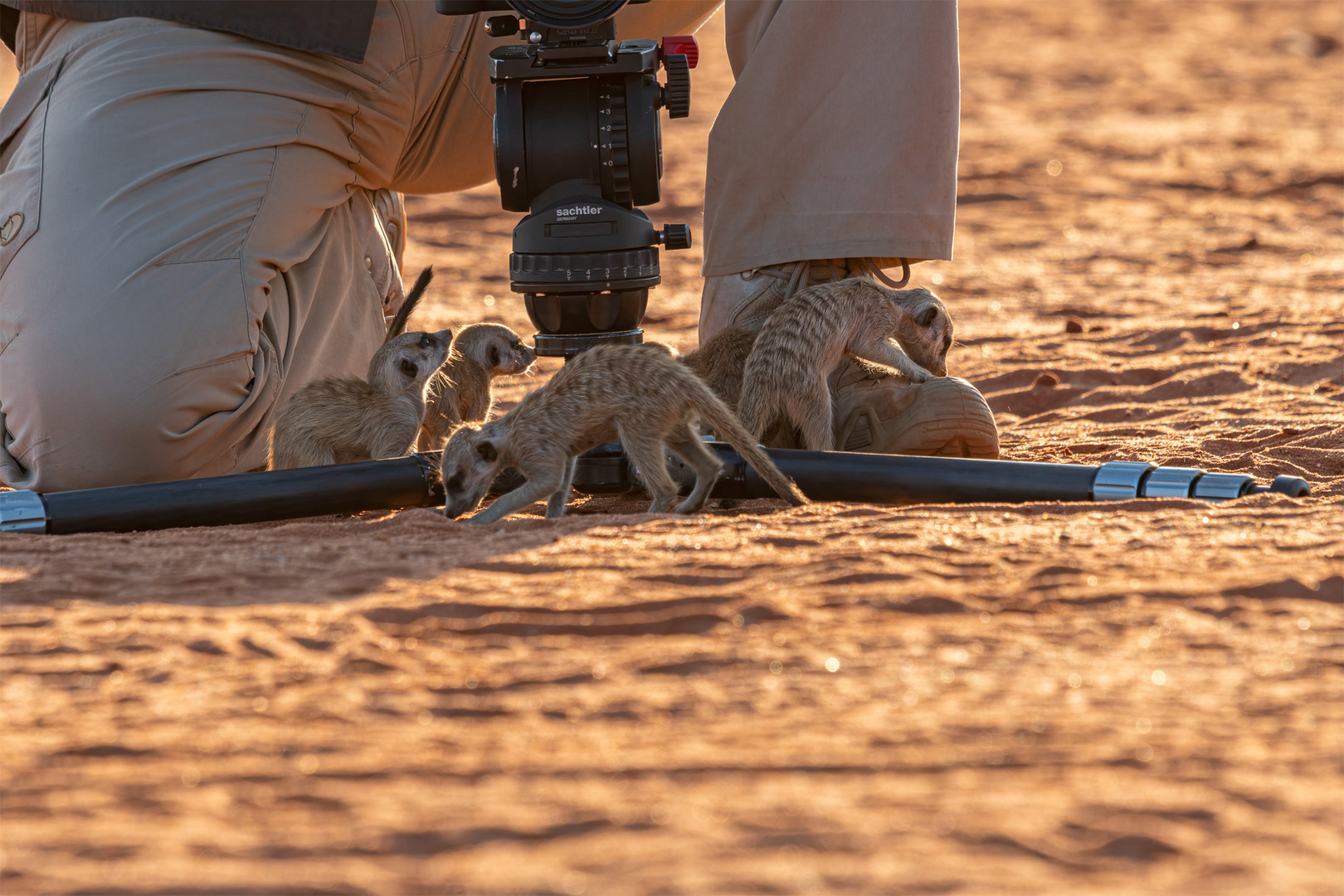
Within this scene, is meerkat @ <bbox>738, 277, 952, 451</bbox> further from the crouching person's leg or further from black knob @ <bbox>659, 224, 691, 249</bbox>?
the crouching person's leg

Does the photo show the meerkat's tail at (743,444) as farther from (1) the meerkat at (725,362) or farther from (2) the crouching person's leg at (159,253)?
(2) the crouching person's leg at (159,253)

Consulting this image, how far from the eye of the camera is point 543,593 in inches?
97.3

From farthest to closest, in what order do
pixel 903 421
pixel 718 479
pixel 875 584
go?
1. pixel 903 421
2. pixel 718 479
3. pixel 875 584

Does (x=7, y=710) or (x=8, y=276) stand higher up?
(x=8, y=276)

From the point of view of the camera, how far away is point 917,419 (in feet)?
12.1

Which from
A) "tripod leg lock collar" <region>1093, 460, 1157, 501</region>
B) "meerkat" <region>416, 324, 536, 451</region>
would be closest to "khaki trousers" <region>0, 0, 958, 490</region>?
"meerkat" <region>416, 324, 536, 451</region>

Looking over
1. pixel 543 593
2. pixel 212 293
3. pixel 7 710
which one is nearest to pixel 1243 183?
pixel 212 293

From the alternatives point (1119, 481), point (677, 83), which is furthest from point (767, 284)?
point (1119, 481)

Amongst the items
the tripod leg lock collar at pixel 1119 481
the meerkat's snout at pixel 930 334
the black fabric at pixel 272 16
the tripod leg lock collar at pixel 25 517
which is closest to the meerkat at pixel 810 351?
the meerkat's snout at pixel 930 334

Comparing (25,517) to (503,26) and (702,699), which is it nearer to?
(503,26)

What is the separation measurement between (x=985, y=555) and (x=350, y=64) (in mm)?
2427

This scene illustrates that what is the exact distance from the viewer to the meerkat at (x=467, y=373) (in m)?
4.36

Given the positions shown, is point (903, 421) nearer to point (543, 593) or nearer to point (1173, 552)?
point (1173, 552)

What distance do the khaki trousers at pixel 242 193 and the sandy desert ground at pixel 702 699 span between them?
2.04 ft
